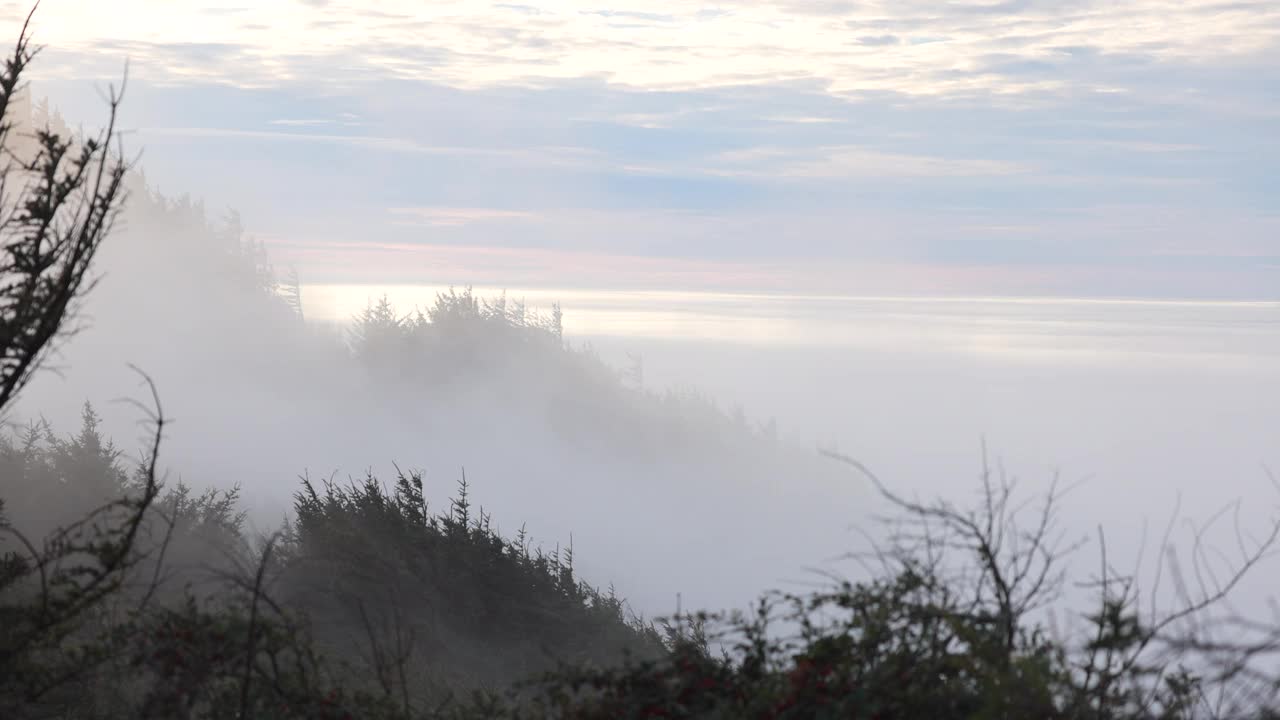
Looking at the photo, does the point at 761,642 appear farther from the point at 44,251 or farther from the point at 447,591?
the point at 447,591

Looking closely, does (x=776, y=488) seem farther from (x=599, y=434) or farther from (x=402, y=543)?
(x=402, y=543)

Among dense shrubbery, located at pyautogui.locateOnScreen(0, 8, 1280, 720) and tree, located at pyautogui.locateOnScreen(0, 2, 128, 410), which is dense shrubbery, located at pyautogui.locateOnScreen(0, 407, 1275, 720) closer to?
dense shrubbery, located at pyautogui.locateOnScreen(0, 8, 1280, 720)

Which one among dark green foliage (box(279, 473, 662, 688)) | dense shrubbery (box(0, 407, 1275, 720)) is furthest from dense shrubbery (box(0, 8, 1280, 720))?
dark green foliage (box(279, 473, 662, 688))

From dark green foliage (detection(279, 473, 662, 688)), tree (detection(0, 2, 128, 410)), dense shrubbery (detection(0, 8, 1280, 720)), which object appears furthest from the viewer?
dark green foliage (detection(279, 473, 662, 688))

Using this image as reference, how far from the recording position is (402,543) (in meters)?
12.3

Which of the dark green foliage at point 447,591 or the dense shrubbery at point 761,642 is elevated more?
the dense shrubbery at point 761,642

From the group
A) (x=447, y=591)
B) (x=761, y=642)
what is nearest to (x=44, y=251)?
(x=761, y=642)

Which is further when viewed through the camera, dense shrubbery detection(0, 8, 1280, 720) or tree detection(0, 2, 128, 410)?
tree detection(0, 2, 128, 410)

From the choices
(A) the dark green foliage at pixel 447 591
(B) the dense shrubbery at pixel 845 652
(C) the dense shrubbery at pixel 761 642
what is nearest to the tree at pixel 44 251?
(C) the dense shrubbery at pixel 761 642

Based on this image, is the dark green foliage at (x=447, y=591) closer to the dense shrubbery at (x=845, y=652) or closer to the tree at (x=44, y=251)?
the dense shrubbery at (x=845, y=652)

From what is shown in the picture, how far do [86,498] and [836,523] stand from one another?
11347 cm

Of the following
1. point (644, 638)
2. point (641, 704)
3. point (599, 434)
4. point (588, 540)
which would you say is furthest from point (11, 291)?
point (588, 540)

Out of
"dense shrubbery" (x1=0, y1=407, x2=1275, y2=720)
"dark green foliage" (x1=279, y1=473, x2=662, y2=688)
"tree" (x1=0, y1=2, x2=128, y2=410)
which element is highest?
"tree" (x1=0, y1=2, x2=128, y2=410)

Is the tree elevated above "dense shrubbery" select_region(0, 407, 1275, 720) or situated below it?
above
